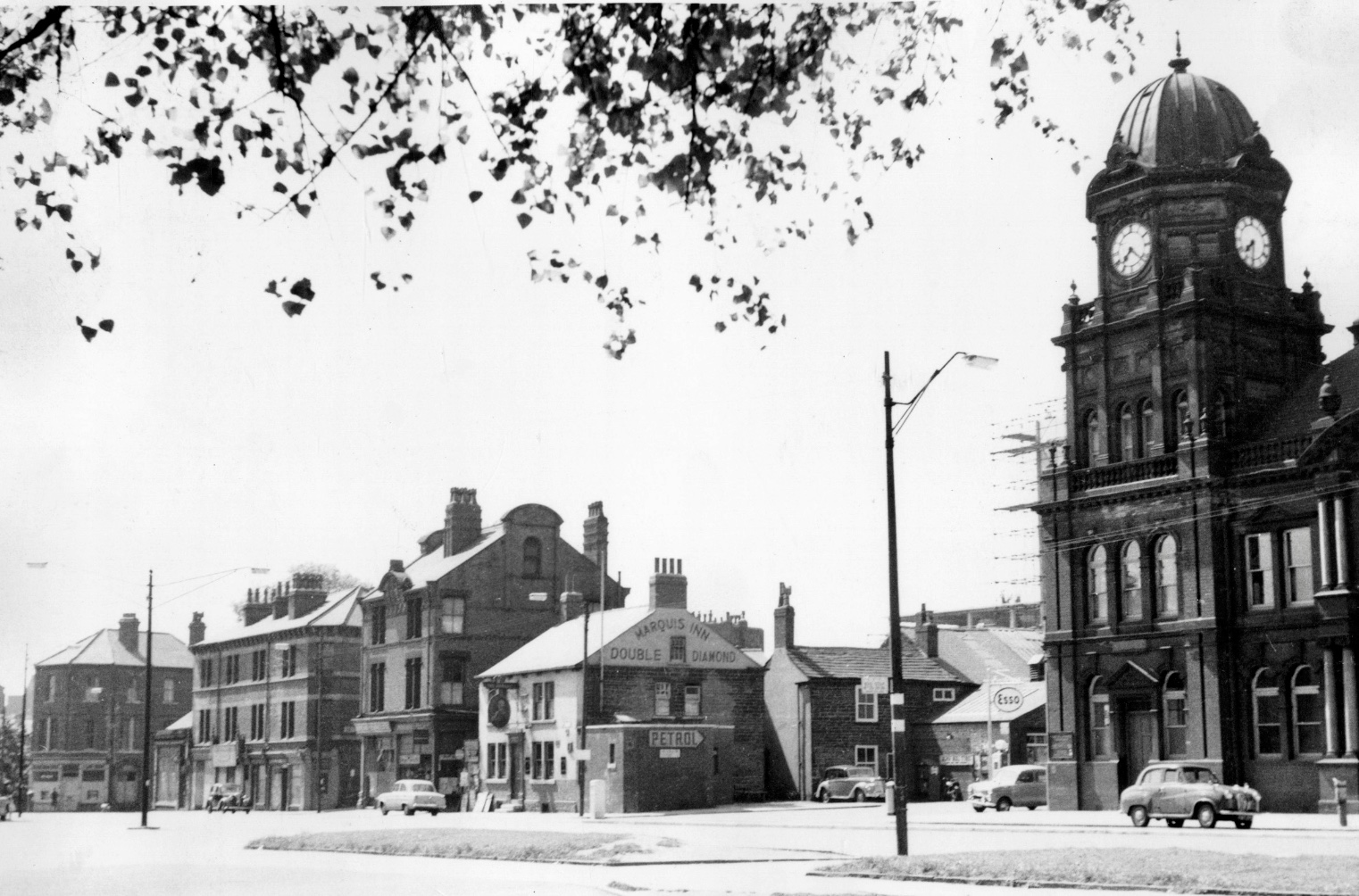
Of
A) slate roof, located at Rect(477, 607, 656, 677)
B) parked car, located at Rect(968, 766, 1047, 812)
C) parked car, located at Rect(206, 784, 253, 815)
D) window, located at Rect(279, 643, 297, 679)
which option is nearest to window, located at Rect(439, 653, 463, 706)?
slate roof, located at Rect(477, 607, 656, 677)

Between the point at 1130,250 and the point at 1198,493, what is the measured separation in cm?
678

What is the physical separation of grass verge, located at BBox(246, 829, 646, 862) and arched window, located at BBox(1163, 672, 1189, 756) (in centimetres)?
1727

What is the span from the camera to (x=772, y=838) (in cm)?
3067

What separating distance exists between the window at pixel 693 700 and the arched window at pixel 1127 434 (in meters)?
18.2

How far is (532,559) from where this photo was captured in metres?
64.2

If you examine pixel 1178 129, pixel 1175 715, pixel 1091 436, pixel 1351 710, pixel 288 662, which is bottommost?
pixel 1175 715

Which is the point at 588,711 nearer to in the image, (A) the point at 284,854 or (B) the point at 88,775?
(A) the point at 284,854

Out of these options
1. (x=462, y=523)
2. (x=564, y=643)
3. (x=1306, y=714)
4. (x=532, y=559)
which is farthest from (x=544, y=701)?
(x=1306, y=714)

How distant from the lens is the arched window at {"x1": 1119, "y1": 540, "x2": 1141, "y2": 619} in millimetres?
42375

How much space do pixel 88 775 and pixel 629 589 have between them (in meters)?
32.5

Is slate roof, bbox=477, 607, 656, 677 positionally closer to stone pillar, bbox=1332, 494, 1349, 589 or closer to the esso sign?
the esso sign

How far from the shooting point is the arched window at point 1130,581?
42.4m

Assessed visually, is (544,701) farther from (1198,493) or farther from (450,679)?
(1198,493)

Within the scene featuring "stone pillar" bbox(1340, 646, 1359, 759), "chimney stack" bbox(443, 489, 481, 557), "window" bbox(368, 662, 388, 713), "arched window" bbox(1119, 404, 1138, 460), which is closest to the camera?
"stone pillar" bbox(1340, 646, 1359, 759)
